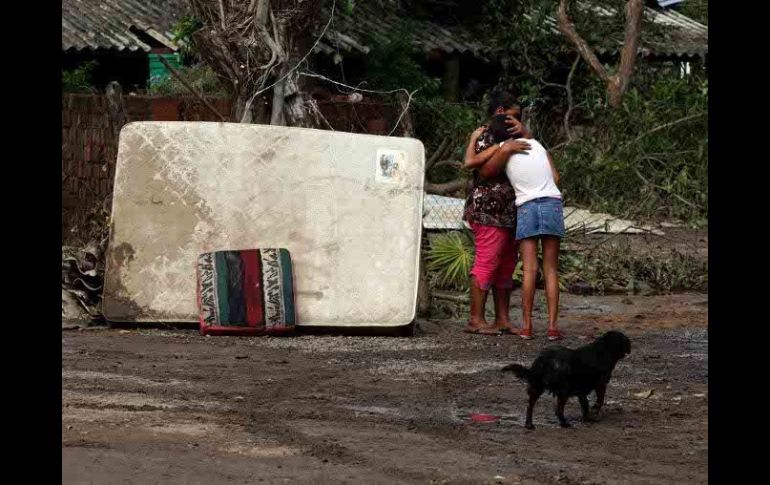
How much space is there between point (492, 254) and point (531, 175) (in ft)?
2.07

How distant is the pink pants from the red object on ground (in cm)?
266

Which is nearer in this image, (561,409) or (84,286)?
(561,409)

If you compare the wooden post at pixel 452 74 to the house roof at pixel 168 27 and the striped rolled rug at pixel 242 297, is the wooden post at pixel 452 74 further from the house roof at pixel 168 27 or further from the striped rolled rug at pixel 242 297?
the striped rolled rug at pixel 242 297

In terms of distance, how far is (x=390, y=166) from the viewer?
9352 mm

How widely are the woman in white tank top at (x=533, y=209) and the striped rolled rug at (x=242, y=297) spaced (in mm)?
1620

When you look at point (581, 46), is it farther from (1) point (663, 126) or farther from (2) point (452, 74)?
(1) point (663, 126)

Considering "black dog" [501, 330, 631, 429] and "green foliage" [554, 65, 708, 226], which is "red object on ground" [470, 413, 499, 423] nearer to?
"black dog" [501, 330, 631, 429]

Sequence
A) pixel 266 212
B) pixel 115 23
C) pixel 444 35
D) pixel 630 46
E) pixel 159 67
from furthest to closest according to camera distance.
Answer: pixel 159 67 < pixel 444 35 < pixel 115 23 < pixel 630 46 < pixel 266 212

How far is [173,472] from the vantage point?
5051 millimetres

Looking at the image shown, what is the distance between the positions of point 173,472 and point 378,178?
4.55m

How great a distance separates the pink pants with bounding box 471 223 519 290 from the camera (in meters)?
9.08

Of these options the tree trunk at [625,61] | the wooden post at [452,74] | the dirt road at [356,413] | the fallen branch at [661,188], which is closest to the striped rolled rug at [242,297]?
the dirt road at [356,413]

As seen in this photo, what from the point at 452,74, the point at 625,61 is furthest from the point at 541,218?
the point at 452,74
